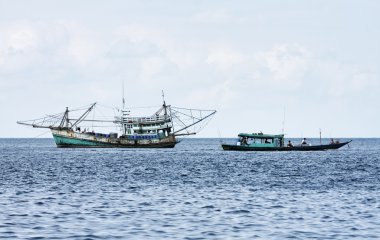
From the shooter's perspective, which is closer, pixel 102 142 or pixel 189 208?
pixel 189 208

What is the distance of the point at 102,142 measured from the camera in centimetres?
16538

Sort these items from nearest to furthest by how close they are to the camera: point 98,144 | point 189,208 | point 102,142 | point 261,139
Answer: point 189,208 → point 261,139 → point 102,142 → point 98,144

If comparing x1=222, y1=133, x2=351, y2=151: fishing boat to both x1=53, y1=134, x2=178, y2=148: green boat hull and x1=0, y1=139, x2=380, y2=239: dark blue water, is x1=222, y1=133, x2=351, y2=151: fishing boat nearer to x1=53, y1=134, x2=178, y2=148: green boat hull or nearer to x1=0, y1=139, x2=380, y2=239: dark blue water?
x1=53, y1=134, x2=178, y2=148: green boat hull

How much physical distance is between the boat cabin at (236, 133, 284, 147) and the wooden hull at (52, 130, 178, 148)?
31.5m

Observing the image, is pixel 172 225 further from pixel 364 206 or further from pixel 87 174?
pixel 87 174

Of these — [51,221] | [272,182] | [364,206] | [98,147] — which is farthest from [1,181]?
[98,147]

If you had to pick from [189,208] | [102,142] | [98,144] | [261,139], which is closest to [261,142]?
[261,139]

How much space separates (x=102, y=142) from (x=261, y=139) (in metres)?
46.6

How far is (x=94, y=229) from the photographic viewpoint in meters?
32.7

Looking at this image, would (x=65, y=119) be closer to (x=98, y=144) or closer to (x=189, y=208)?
(x=98, y=144)

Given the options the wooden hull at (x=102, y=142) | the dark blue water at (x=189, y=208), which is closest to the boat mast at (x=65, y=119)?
the wooden hull at (x=102, y=142)

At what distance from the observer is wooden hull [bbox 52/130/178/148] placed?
16225 cm

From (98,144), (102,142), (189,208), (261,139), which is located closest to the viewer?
(189,208)

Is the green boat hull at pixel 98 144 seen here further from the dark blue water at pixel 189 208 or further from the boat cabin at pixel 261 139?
the dark blue water at pixel 189 208
